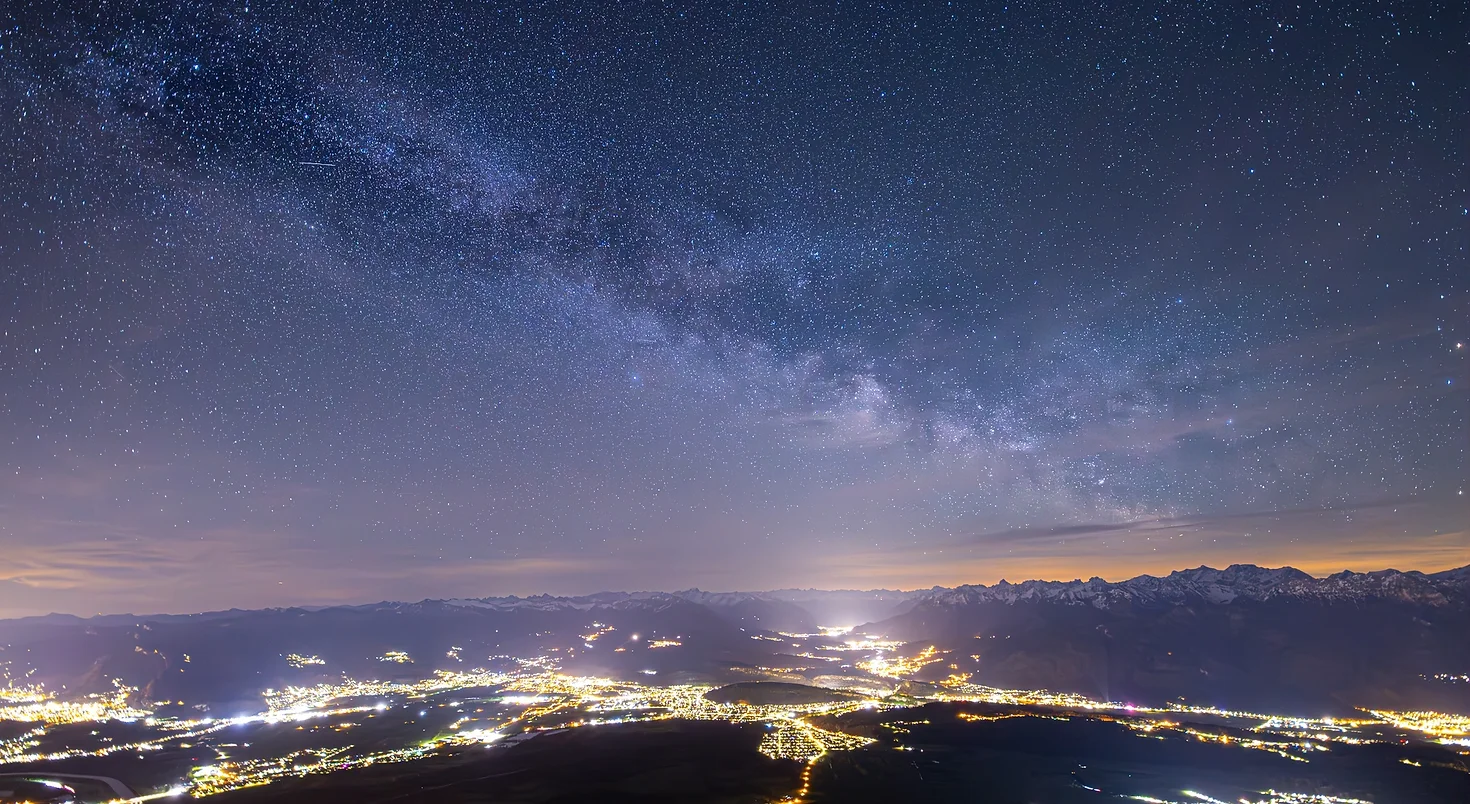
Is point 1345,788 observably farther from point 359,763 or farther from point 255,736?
point 255,736

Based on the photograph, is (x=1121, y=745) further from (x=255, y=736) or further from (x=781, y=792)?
(x=255, y=736)

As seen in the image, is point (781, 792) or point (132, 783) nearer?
point (781, 792)

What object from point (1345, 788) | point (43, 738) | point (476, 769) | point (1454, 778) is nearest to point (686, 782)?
point (476, 769)

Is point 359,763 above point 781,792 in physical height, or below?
Result: below

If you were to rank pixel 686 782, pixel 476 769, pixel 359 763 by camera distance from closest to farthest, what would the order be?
1. pixel 686 782
2. pixel 476 769
3. pixel 359 763

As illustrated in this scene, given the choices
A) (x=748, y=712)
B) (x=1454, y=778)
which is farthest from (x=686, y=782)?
(x=1454, y=778)

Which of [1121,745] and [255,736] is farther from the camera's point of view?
[255,736]

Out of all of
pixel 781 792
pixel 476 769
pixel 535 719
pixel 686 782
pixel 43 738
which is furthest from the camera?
pixel 535 719

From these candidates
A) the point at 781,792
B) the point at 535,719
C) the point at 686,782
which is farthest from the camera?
the point at 535,719

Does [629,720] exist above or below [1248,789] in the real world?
below

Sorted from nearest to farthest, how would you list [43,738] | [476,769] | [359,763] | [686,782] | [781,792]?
[781,792] < [686,782] < [476,769] < [359,763] < [43,738]
